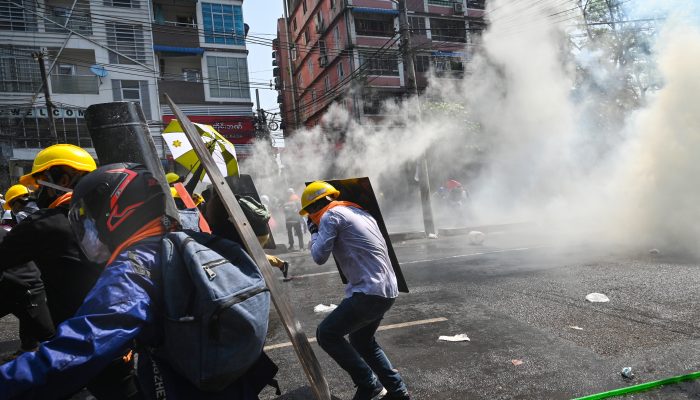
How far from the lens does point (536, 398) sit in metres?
3.07

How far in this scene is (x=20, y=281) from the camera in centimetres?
364

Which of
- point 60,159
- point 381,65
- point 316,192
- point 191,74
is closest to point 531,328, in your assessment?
point 316,192

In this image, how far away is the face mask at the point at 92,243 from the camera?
1554mm

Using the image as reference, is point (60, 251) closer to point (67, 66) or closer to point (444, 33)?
point (67, 66)

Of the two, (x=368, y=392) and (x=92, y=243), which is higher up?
(x=92, y=243)

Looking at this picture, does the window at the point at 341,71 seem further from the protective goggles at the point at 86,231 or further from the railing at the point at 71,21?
the protective goggles at the point at 86,231

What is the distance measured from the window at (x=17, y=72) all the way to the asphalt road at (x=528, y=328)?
17380 millimetres

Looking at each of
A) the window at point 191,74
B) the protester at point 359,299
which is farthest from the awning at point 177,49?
the protester at point 359,299

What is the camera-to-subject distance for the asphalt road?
3346mm

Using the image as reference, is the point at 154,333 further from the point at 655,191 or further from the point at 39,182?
the point at 655,191

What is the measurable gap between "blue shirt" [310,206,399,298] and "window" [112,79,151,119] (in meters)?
19.8

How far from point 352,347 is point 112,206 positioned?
1978mm

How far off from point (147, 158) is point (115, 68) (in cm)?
2117

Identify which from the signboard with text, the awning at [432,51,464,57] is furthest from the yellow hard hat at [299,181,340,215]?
the awning at [432,51,464,57]
